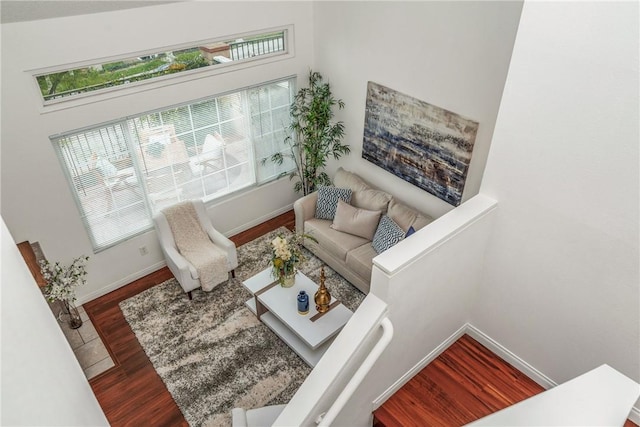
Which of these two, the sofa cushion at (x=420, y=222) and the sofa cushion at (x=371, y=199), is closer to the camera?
the sofa cushion at (x=420, y=222)

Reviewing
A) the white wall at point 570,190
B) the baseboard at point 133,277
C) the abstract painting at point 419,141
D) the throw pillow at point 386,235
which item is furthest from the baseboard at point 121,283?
the white wall at point 570,190

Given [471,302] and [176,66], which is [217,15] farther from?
[471,302]

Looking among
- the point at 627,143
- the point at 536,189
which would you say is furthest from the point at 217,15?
the point at 627,143

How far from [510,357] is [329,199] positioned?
282 cm

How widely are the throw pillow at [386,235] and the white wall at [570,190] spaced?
1499mm

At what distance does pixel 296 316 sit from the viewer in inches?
176

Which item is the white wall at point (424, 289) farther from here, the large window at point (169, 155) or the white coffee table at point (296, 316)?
the large window at point (169, 155)

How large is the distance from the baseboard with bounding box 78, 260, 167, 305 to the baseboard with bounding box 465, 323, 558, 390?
12.2 feet

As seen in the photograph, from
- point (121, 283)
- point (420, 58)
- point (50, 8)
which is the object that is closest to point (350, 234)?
point (420, 58)

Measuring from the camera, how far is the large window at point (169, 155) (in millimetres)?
4657

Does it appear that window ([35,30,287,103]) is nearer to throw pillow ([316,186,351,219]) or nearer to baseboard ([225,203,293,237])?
throw pillow ([316,186,351,219])

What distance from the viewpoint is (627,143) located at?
92.5 inches

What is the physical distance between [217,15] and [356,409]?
398cm

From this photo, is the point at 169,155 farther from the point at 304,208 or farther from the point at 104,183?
the point at 304,208
